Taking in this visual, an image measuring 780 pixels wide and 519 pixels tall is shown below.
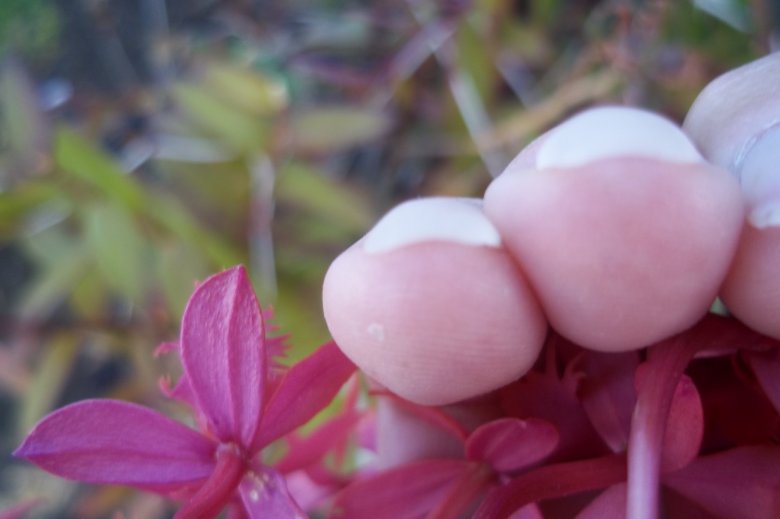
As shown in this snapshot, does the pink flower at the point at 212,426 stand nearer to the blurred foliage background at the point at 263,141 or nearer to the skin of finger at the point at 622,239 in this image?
the skin of finger at the point at 622,239

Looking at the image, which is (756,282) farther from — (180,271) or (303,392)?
(180,271)

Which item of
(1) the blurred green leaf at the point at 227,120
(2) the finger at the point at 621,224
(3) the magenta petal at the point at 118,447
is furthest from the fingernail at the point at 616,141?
(1) the blurred green leaf at the point at 227,120

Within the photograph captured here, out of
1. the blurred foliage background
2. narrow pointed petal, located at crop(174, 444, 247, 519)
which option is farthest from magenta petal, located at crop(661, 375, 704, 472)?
the blurred foliage background

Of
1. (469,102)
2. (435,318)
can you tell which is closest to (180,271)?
(469,102)

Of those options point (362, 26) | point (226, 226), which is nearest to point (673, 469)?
point (226, 226)

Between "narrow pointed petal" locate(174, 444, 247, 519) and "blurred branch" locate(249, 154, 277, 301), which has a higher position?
"narrow pointed petal" locate(174, 444, 247, 519)

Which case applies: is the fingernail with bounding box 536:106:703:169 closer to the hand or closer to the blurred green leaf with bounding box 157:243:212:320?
the hand
